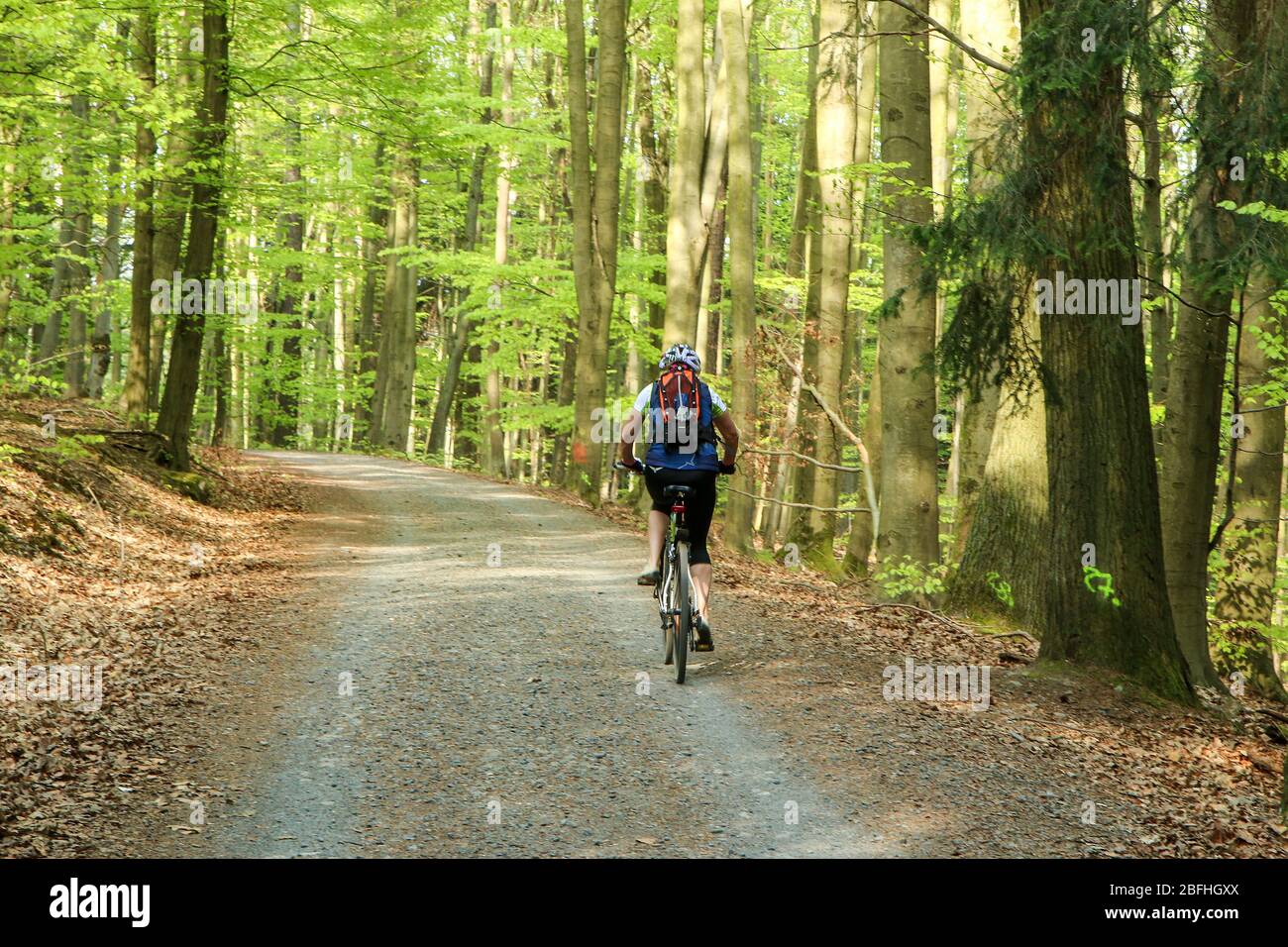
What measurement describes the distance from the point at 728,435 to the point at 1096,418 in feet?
9.39

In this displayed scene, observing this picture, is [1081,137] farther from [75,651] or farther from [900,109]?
[75,651]

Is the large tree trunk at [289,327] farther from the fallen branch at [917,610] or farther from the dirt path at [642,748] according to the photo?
the dirt path at [642,748]

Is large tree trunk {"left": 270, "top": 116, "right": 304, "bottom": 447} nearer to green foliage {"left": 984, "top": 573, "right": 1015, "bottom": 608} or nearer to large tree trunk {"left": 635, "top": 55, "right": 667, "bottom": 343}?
large tree trunk {"left": 635, "top": 55, "right": 667, "bottom": 343}

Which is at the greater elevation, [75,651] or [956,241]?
[956,241]

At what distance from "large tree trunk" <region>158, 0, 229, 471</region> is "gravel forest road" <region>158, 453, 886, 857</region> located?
5738mm

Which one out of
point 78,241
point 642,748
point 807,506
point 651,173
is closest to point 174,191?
point 78,241

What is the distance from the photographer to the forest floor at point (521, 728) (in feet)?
17.1

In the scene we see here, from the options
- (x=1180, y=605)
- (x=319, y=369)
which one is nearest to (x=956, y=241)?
(x=1180, y=605)

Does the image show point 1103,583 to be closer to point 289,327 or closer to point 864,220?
point 864,220
